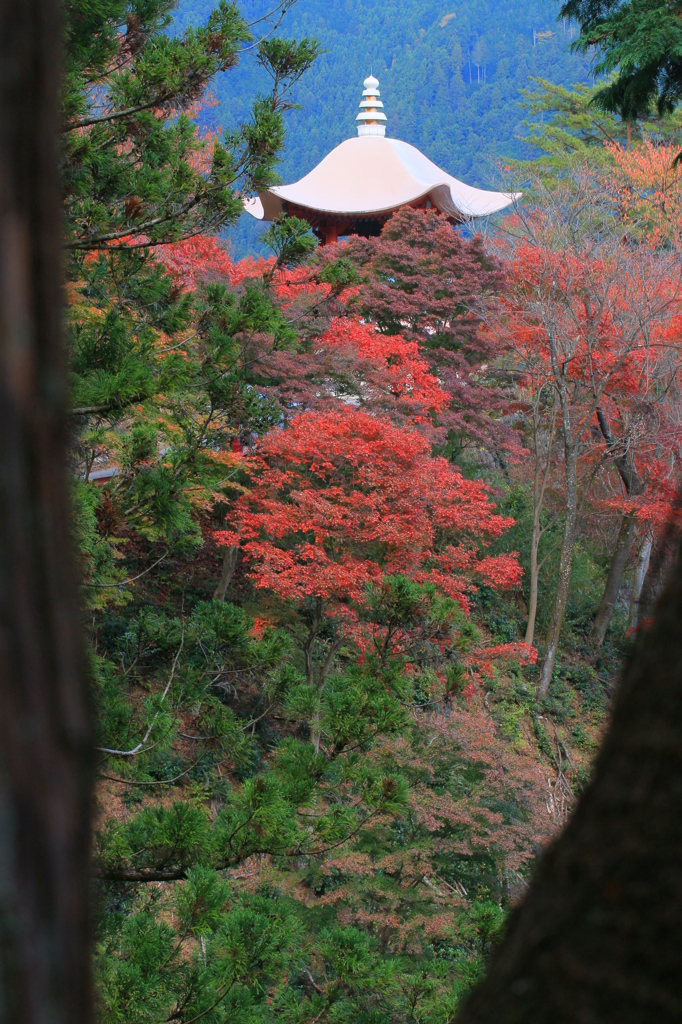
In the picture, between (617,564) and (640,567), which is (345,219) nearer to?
(617,564)

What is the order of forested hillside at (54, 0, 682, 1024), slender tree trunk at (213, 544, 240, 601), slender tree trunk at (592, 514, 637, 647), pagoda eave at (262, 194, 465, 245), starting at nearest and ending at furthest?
forested hillside at (54, 0, 682, 1024) → slender tree trunk at (213, 544, 240, 601) → slender tree trunk at (592, 514, 637, 647) → pagoda eave at (262, 194, 465, 245)

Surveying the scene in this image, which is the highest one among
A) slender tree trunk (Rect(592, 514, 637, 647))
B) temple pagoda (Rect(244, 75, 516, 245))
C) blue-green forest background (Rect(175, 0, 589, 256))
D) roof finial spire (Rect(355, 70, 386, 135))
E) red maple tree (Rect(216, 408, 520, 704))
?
blue-green forest background (Rect(175, 0, 589, 256))

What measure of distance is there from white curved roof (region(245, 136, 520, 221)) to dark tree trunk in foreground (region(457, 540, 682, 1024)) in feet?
57.8

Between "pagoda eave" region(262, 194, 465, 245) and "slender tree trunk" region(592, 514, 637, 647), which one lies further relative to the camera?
"pagoda eave" region(262, 194, 465, 245)

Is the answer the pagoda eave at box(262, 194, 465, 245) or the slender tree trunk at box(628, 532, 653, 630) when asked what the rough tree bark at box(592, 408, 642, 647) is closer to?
the slender tree trunk at box(628, 532, 653, 630)

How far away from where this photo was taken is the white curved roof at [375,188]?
18.2 metres

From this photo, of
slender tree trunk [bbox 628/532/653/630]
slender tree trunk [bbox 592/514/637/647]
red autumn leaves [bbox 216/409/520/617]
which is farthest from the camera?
slender tree trunk [bbox 592/514/637/647]

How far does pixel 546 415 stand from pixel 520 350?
3.74 ft

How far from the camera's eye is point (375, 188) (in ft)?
62.1


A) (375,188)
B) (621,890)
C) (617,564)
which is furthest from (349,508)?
(375,188)

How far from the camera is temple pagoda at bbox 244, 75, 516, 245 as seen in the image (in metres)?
18.2

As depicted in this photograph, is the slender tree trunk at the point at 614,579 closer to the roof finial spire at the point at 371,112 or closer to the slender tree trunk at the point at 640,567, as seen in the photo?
the slender tree trunk at the point at 640,567

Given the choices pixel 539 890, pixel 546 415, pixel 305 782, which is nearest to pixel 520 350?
pixel 546 415

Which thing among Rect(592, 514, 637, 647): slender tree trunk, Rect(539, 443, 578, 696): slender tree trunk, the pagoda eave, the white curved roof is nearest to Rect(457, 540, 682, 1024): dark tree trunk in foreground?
Rect(539, 443, 578, 696): slender tree trunk
